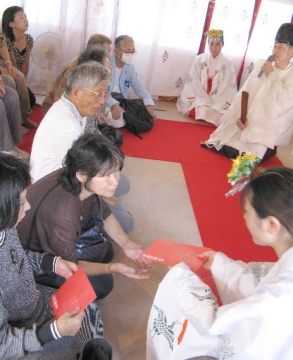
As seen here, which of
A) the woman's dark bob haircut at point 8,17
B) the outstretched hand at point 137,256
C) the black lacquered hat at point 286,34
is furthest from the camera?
the woman's dark bob haircut at point 8,17

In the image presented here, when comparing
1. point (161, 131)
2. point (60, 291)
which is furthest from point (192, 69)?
point (60, 291)

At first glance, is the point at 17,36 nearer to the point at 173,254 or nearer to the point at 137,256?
the point at 137,256

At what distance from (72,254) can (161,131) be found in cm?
312

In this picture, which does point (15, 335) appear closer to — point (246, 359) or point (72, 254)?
point (72, 254)

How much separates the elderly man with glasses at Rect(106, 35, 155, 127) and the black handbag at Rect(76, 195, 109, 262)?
7.33 ft

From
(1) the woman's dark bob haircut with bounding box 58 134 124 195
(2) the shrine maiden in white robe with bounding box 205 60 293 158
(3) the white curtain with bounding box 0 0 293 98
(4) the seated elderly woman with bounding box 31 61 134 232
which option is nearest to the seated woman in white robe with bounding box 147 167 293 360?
(1) the woman's dark bob haircut with bounding box 58 134 124 195

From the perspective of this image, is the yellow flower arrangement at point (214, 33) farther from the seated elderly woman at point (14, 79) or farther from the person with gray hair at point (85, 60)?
the seated elderly woman at point (14, 79)

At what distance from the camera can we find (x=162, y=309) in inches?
61.6

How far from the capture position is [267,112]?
154 inches

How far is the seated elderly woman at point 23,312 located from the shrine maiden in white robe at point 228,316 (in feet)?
0.89

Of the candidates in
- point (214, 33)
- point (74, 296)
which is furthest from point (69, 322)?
point (214, 33)

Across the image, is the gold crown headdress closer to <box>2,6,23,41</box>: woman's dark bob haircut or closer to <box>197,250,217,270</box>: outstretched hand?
<box>2,6,23,41</box>: woman's dark bob haircut

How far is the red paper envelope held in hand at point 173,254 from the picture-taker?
1.65m

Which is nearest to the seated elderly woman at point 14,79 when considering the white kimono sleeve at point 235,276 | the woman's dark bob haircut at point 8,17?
the woman's dark bob haircut at point 8,17
